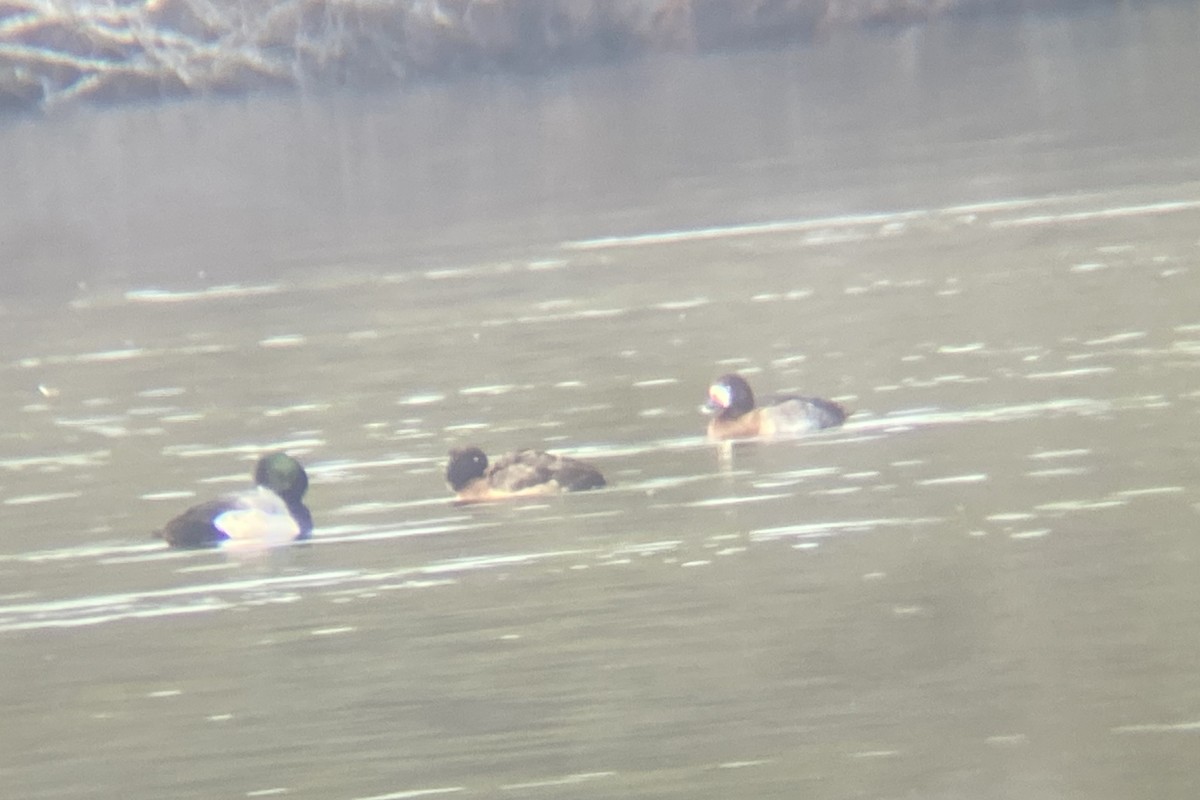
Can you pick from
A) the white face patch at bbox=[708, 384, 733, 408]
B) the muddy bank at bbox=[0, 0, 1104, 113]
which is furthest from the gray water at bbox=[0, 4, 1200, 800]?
the muddy bank at bbox=[0, 0, 1104, 113]

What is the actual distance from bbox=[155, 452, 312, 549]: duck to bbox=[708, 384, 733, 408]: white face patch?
222 cm

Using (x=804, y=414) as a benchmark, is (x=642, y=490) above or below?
below

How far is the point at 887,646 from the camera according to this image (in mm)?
8984

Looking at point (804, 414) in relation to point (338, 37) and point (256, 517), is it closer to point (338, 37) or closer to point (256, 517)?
point (256, 517)

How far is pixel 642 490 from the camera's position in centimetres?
1226

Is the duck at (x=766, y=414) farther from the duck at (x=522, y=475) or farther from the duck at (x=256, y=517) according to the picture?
the duck at (x=256, y=517)

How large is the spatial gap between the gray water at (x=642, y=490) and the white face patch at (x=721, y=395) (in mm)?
345

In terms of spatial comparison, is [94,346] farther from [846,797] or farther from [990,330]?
[846,797]

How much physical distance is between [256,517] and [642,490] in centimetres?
156

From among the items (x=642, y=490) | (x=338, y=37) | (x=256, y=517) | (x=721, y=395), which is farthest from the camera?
(x=338, y=37)

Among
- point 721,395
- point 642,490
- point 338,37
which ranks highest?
point 338,37

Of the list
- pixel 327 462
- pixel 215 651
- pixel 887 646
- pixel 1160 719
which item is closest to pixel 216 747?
pixel 215 651

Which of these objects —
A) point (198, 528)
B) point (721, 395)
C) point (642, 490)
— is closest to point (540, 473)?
point (642, 490)

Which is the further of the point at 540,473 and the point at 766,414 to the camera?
the point at 766,414
